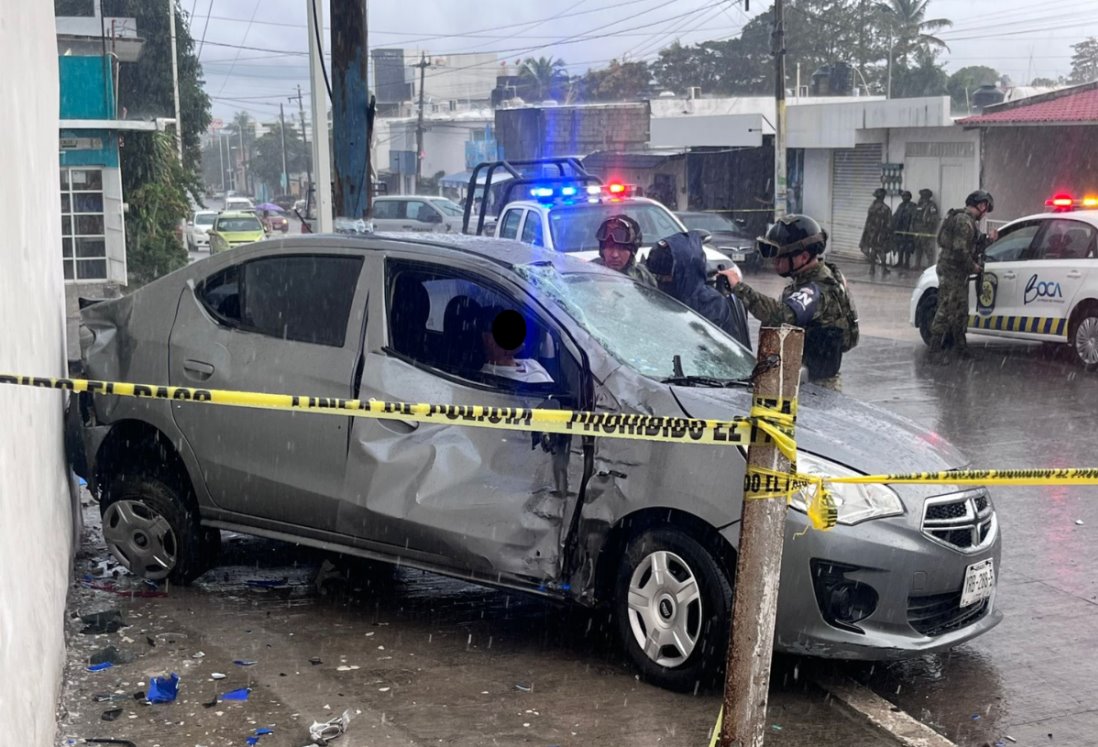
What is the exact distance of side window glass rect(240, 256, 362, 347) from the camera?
5957mm

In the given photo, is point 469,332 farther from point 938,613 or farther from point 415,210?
point 415,210

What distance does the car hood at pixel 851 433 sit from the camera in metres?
5.05

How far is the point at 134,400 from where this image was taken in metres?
6.34

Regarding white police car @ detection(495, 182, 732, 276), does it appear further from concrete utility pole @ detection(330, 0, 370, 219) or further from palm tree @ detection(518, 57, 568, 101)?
palm tree @ detection(518, 57, 568, 101)

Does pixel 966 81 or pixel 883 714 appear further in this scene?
pixel 966 81

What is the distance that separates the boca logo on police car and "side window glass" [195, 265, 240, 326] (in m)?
9.92

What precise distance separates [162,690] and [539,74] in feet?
279

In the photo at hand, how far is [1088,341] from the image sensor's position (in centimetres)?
1328

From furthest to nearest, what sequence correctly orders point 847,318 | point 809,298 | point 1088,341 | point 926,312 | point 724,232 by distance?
point 724,232, point 926,312, point 1088,341, point 847,318, point 809,298

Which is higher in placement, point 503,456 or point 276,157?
point 276,157

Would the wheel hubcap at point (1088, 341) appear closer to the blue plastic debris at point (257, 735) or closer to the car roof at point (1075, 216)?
the car roof at point (1075, 216)

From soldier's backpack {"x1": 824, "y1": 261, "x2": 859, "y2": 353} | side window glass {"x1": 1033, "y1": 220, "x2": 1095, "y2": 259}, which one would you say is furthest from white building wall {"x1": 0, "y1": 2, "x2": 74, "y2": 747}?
side window glass {"x1": 1033, "y1": 220, "x2": 1095, "y2": 259}

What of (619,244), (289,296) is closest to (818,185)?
(619,244)

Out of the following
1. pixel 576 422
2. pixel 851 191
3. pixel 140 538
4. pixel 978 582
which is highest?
pixel 851 191
